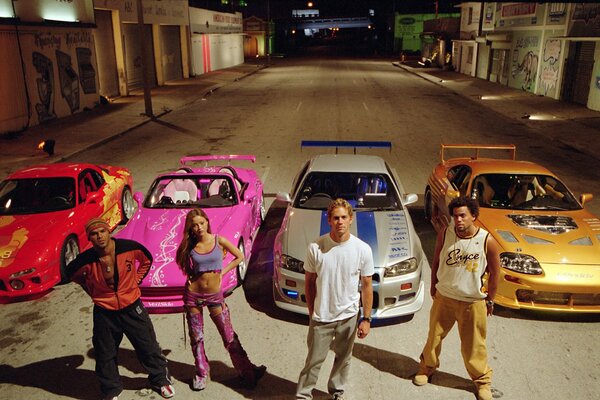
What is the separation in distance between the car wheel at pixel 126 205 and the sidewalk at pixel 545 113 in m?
12.7

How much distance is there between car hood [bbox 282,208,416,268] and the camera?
5344 mm

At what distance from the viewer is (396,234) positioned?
18.6 ft

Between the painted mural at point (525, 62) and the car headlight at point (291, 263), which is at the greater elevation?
the painted mural at point (525, 62)

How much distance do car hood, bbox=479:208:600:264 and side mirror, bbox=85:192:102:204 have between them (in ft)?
19.4

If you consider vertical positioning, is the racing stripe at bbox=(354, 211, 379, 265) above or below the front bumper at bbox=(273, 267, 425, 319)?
above

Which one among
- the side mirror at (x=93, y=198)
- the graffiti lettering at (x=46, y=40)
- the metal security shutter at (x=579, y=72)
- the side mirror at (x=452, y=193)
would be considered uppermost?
the graffiti lettering at (x=46, y=40)

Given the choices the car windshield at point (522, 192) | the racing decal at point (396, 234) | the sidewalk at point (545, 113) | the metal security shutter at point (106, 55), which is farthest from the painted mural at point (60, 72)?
the sidewalk at point (545, 113)

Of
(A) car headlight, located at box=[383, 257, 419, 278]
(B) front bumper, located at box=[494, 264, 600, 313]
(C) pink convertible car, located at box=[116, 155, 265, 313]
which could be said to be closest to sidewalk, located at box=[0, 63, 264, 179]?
(C) pink convertible car, located at box=[116, 155, 265, 313]

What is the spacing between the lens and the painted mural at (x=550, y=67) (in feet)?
79.6

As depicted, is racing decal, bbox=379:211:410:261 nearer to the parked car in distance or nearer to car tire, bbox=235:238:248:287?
the parked car in distance

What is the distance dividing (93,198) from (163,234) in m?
2.03

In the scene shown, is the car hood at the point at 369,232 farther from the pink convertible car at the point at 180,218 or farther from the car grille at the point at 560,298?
the car grille at the point at 560,298

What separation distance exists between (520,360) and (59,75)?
2115 centimetres

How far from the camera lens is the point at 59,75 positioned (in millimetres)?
20031
